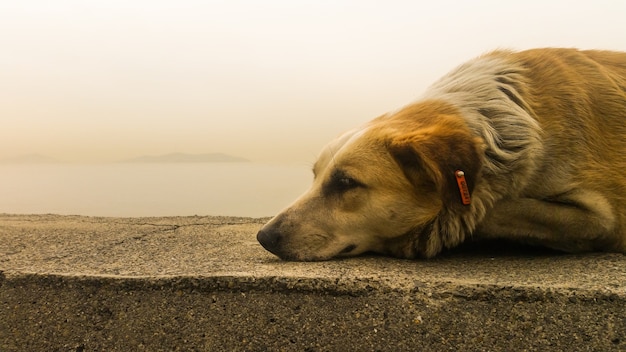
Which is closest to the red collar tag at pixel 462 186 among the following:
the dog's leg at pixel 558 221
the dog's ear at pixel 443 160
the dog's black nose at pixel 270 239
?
the dog's ear at pixel 443 160

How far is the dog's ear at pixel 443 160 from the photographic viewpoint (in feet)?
7.38

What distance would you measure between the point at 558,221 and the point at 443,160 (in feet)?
2.35

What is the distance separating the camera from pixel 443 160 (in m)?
2.25

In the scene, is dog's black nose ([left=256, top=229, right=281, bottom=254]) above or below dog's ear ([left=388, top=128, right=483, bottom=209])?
below

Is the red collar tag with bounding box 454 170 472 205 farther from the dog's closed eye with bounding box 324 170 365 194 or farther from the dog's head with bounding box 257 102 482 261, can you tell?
the dog's closed eye with bounding box 324 170 365 194

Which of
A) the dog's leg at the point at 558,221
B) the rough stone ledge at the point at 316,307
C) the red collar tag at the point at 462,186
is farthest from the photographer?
the dog's leg at the point at 558,221

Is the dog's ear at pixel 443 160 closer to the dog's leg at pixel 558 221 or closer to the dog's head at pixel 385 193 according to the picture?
the dog's head at pixel 385 193

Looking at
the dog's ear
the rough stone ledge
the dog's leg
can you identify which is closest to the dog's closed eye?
the dog's ear

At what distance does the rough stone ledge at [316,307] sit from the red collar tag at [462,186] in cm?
33

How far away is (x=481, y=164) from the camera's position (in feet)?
7.54

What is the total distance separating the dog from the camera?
7.68 ft

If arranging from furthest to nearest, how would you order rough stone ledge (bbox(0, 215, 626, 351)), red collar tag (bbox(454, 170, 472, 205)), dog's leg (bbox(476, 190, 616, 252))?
dog's leg (bbox(476, 190, 616, 252)) < red collar tag (bbox(454, 170, 472, 205)) < rough stone ledge (bbox(0, 215, 626, 351))

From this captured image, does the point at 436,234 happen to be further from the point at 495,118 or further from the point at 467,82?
the point at 467,82

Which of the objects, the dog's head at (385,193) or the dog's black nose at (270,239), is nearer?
the dog's head at (385,193)
